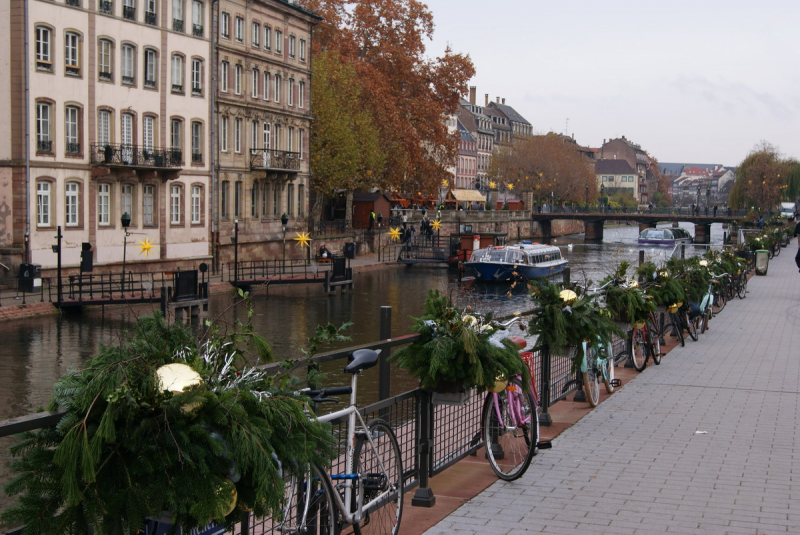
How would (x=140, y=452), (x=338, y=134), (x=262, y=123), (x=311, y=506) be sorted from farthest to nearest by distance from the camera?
(x=338, y=134)
(x=262, y=123)
(x=311, y=506)
(x=140, y=452)

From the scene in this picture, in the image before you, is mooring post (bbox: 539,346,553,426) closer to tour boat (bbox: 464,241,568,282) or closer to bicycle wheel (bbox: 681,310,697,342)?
bicycle wheel (bbox: 681,310,697,342)

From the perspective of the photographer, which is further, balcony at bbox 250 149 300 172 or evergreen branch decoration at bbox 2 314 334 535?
balcony at bbox 250 149 300 172

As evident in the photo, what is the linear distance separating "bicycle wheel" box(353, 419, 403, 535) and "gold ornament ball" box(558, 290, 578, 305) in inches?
168

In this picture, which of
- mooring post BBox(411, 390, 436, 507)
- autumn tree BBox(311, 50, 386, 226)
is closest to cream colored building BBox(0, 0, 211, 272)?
autumn tree BBox(311, 50, 386, 226)

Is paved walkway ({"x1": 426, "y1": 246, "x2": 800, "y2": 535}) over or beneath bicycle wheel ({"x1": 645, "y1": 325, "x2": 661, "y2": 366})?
beneath

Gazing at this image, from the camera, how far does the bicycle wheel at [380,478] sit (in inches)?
226

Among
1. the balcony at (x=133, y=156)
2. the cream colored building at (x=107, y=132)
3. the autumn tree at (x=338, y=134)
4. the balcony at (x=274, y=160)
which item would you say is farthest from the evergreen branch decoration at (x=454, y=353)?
the autumn tree at (x=338, y=134)

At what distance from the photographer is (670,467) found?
868 centimetres

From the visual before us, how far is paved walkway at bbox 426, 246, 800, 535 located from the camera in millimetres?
7023

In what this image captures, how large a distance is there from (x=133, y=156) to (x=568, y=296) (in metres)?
33.8

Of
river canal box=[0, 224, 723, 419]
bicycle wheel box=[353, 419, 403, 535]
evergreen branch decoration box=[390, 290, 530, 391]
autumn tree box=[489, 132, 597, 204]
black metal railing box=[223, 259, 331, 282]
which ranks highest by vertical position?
autumn tree box=[489, 132, 597, 204]

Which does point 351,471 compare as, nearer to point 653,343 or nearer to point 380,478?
point 380,478

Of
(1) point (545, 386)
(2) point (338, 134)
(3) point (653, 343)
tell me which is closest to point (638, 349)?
(3) point (653, 343)

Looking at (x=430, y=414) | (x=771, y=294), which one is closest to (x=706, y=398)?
(x=430, y=414)
